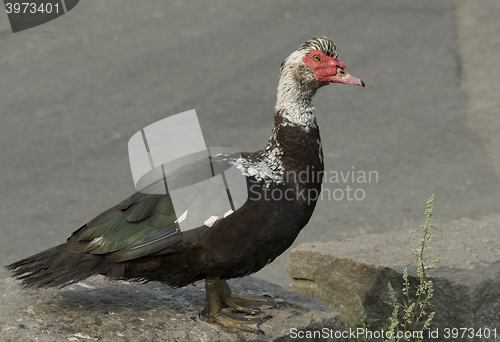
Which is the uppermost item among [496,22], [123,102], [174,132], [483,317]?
[496,22]

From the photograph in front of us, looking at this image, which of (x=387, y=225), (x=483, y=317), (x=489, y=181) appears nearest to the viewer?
(x=483, y=317)

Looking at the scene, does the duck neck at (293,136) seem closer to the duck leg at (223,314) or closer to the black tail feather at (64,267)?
the duck leg at (223,314)

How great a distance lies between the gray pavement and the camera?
7289mm

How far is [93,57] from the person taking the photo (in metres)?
9.99

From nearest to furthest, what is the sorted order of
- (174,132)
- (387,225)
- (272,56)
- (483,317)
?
(174,132) → (483,317) → (387,225) → (272,56)

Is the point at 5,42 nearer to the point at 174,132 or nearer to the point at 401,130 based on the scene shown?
the point at 401,130

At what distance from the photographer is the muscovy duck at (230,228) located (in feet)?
12.1

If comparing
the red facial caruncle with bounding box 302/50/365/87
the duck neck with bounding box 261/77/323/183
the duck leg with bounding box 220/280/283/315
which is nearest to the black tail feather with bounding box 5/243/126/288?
the duck leg with bounding box 220/280/283/315

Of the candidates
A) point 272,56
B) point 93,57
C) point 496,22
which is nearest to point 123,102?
point 93,57

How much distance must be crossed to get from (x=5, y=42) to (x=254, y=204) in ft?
26.1

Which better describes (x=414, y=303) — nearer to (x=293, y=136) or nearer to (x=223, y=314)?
(x=223, y=314)

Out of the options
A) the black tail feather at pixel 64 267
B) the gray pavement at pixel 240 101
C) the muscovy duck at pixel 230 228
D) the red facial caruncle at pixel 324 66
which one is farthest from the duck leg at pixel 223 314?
the gray pavement at pixel 240 101

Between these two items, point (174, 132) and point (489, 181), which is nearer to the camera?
point (174, 132)

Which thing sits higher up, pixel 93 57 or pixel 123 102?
pixel 93 57
